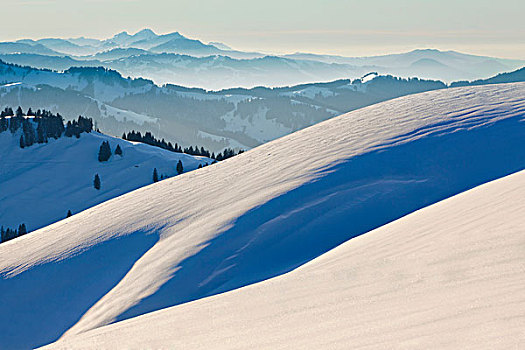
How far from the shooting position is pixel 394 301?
5594mm

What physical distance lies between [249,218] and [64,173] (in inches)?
2240

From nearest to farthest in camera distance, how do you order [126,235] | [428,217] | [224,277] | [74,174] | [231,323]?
[231,323], [428,217], [224,277], [126,235], [74,174]

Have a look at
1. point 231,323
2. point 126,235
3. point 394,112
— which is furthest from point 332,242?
point 394,112

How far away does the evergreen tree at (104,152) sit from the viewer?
214 feet

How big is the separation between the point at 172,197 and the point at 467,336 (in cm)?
1353

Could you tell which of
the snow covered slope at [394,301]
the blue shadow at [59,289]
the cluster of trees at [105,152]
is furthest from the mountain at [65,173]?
the snow covered slope at [394,301]

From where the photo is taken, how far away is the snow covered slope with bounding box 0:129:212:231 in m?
56.6

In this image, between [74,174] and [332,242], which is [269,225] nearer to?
[332,242]

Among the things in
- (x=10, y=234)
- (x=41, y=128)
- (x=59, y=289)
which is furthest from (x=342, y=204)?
(x=41, y=128)

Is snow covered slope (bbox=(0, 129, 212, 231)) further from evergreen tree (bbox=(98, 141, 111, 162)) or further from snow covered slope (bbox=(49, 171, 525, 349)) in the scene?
snow covered slope (bbox=(49, 171, 525, 349))

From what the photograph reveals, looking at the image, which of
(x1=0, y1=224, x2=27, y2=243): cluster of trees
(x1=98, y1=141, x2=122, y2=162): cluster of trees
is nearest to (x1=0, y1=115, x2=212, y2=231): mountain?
(x1=98, y1=141, x2=122, y2=162): cluster of trees

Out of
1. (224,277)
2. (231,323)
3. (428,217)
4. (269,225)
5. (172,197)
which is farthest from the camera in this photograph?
(172,197)

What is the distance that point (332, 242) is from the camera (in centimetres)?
1120

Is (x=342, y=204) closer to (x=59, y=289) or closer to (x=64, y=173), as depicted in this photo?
(x=59, y=289)
